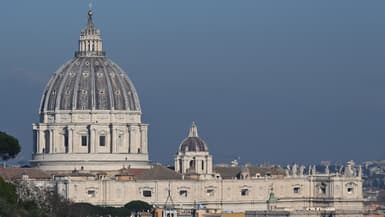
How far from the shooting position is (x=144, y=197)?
17288 centimetres

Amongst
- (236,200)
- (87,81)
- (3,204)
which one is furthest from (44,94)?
(3,204)

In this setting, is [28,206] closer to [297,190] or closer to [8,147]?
[8,147]

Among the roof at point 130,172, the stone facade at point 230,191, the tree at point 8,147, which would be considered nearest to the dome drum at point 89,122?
the roof at point 130,172

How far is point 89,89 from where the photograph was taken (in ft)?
588

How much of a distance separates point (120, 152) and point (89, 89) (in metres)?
4.95

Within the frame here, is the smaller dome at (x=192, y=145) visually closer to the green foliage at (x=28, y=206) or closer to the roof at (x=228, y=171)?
the roof at (x=228, y=171)

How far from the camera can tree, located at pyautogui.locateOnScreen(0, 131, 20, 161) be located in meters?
108

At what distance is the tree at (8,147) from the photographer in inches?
4272

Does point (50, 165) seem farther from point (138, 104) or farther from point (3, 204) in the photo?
point (3, 204)

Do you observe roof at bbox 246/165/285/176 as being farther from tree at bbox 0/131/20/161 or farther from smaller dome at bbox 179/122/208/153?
tree at bbox 0/131/20/161

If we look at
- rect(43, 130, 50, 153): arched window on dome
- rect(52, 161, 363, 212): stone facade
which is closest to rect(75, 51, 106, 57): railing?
rect(43, 130, 50, 153): arched window on dome

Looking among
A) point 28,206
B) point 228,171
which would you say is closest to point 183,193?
point 228,171

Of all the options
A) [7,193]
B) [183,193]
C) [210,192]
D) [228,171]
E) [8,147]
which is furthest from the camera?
[228,171]

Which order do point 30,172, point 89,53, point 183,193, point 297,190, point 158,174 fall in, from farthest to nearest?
point 297,190, point 89,53, point 183,193, point 158,174, point 30,172
